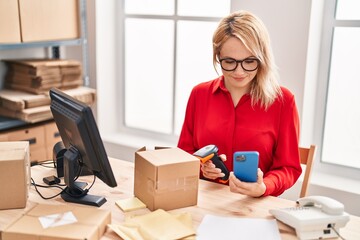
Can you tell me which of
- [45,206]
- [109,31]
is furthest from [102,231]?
[109,31]

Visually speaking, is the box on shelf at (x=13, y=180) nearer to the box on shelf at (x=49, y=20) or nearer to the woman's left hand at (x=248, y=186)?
the woman's left hand at (x=248, y=186)

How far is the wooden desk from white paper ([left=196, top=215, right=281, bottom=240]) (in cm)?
3

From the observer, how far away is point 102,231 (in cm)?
129

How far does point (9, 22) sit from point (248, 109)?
1571 millimetres

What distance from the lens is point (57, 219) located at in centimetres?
130

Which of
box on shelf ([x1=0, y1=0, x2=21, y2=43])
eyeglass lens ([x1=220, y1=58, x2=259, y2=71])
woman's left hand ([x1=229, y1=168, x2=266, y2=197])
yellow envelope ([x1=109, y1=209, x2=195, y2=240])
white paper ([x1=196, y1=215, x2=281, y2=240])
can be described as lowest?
white paper ([x1=196, y1=215, x2=281, y2=240])

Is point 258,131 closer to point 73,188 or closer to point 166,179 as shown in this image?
point 166,179

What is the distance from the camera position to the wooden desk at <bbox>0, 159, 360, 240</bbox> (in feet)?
4.47

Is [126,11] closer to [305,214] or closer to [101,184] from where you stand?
[101,184]

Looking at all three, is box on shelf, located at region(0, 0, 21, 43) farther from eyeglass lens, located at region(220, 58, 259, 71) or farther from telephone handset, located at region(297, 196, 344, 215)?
telephone handset, located at region(297, 196, 344, 215)

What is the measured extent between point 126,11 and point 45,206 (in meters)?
2.01

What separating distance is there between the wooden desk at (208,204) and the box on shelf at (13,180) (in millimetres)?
31

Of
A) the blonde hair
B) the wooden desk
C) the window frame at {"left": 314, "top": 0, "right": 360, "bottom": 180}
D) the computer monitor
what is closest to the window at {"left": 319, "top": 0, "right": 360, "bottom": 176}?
the window frame at {"left": 314, "top": 0, "right": 360, "bottom": 180}

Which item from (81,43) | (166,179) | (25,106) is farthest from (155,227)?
(81,43)
